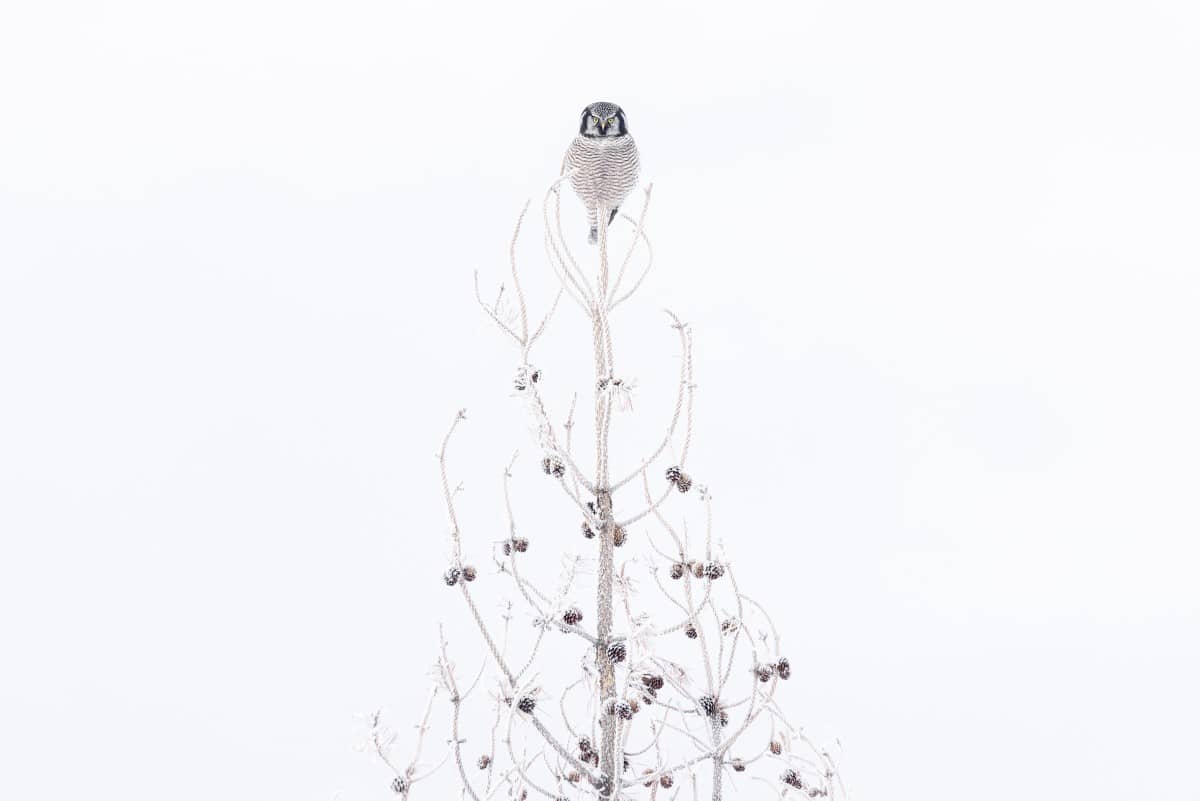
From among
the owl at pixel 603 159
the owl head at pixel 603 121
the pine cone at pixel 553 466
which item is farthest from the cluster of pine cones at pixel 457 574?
the owl head at pixel 603 121

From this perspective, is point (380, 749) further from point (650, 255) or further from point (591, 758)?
point (650, 255)

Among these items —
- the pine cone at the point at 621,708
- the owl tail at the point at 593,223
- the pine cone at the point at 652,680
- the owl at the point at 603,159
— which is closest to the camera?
the pine cone at the point at 621,708

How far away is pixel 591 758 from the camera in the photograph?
3182 mm

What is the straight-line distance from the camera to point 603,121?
396cm

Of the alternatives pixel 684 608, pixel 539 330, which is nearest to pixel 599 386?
pixel 539 330

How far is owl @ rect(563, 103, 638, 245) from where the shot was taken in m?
3.87

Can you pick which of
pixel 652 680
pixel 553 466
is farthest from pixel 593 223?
pixel 652 680

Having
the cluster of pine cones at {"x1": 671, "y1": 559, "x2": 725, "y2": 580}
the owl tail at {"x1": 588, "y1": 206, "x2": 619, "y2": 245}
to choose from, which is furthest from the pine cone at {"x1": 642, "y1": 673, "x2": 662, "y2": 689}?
the owl tail at {"x1": 588, "y1": 206, "x2": 619, "y2": 245}

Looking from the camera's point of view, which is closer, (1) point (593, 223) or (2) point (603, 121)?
(2) point (603, 121)

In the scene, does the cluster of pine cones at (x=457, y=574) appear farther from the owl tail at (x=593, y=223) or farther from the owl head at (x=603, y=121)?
the owl head at (x=603, y=121)

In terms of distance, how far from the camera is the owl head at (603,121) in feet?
12.9

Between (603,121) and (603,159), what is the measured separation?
190 millimetres

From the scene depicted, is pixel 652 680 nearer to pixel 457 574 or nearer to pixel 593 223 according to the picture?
pixel 457 574

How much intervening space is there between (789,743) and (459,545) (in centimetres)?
118
